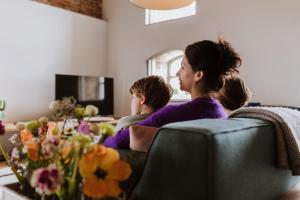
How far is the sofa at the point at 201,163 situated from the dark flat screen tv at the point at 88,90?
3.94 metres

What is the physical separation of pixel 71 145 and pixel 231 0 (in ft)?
13.4

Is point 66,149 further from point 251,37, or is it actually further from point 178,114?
point 251,37

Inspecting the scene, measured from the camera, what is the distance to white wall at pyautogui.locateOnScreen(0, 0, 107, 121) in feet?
14.1

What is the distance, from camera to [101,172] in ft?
1.88

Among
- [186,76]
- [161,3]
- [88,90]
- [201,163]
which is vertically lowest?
[201,163]

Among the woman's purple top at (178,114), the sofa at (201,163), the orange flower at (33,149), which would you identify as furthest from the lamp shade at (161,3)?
the orange flower at (33,149)

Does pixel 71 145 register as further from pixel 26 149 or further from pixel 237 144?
pixel 237 144

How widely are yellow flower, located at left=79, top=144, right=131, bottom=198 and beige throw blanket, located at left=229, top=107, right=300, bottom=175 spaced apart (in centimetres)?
67

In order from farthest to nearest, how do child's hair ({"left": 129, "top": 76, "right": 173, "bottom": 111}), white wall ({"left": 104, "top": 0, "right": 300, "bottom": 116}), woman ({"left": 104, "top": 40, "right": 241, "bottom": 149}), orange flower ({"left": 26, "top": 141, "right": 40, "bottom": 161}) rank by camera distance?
1. white wall ({"left": 104, "top": 0, "right": 300, "bottom": 116})
2. child's hair ({"left": 129, "top": 76, "right": 173, "bottom": 111})
3. woman ({"left": 104, "top": 40, "right": 241, "bottom": 149})
4. orange flower ({"left": 26, "top": 141, "right": 40, "bottom": 161})

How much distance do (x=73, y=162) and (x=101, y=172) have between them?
0.13 metres

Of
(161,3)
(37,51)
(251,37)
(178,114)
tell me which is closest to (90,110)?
(178,114)

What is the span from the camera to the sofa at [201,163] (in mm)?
756

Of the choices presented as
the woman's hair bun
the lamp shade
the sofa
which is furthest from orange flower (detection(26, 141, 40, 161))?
the lamp shade

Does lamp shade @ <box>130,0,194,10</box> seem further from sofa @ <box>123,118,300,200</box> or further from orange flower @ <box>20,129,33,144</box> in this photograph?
orange flower @ <box>20,129,33,144</box>
